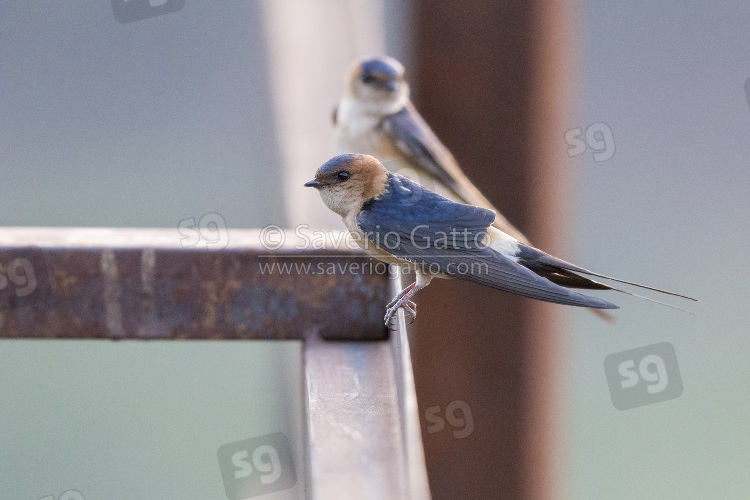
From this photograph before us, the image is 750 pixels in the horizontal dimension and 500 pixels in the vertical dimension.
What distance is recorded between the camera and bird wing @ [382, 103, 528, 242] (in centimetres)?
194

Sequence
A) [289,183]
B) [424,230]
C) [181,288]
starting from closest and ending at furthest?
[181,288], [424,230], [289,183]

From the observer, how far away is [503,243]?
1.49m

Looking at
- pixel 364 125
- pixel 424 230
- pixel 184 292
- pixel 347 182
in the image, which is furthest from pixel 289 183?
pixel 364 125

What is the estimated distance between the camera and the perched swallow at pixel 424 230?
1380 mm

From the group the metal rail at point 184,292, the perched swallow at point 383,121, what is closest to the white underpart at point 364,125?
the perched swallow at point 383,121

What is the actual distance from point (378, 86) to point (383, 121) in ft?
0.33

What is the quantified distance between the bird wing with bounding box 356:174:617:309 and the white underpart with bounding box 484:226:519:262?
2 centimetres

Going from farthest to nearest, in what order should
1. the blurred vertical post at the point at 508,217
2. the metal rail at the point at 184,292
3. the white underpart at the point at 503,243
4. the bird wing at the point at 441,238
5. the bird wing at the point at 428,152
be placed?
the bird wing at the point at 428,152 < the blurred vertical post at the point at 508,217 < the white underpart at the point at 503,243 < the bird wing at the point at 441,238 < the metal rail at the point at 184,292

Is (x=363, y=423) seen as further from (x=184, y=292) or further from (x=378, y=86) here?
(x=378, y=86)

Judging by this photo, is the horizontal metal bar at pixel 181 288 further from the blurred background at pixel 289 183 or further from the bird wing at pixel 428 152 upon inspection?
the bird wing at pixel 428 152

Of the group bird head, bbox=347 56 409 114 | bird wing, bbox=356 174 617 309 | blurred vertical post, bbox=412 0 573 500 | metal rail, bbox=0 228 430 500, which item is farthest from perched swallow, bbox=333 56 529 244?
metal rail, bbox=0 228 430 500

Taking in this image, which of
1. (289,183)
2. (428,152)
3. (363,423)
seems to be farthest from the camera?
(428,152)

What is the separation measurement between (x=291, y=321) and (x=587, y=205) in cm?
479

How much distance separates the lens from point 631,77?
20.7 feet
